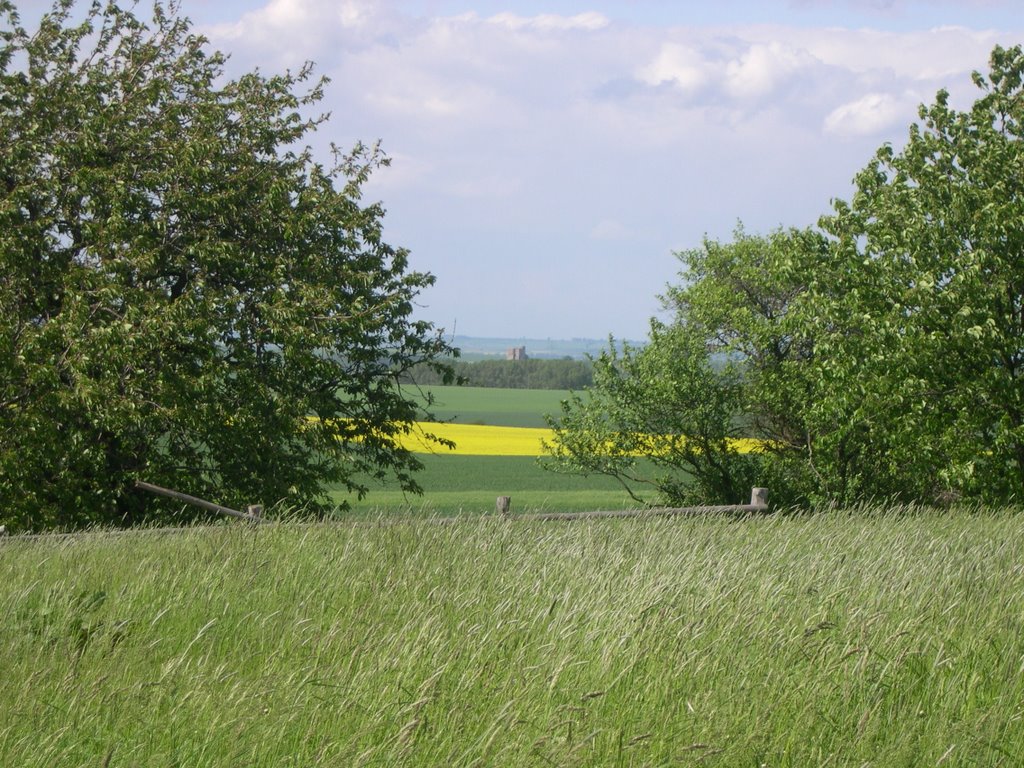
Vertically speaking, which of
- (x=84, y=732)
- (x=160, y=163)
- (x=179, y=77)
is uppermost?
(x=179, y=77)

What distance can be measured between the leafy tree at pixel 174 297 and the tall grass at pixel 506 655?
811 cm

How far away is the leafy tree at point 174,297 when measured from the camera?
15.7 meters

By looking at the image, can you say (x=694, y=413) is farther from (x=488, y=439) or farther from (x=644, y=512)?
(x=488, y=439)

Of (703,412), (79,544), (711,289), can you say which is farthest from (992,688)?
(711,289)

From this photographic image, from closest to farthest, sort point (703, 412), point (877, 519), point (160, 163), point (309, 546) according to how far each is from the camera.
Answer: point (309, 546) → point (877, 519) → point (160, 163) → point (703, 412)

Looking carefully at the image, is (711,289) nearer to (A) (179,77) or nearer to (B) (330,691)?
(A) (179,77)

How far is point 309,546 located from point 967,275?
1170 cm

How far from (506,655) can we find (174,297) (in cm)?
1378

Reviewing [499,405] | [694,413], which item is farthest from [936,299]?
[499,405]

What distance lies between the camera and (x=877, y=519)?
33.9ft

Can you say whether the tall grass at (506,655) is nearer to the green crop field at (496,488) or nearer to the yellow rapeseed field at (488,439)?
the green crop field at (496,488)

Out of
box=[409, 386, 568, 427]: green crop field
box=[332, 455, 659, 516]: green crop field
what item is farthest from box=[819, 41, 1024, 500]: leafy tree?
box=[409, 386, 568, 427]: green crop field

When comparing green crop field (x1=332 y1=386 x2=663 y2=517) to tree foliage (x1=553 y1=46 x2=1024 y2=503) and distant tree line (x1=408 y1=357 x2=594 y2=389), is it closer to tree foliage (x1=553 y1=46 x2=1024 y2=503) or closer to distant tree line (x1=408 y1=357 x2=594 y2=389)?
tree foliage (x1=553 y1=46 x2=1024 y2=503)

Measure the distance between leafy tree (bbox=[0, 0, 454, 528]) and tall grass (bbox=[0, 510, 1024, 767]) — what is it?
811 cm
